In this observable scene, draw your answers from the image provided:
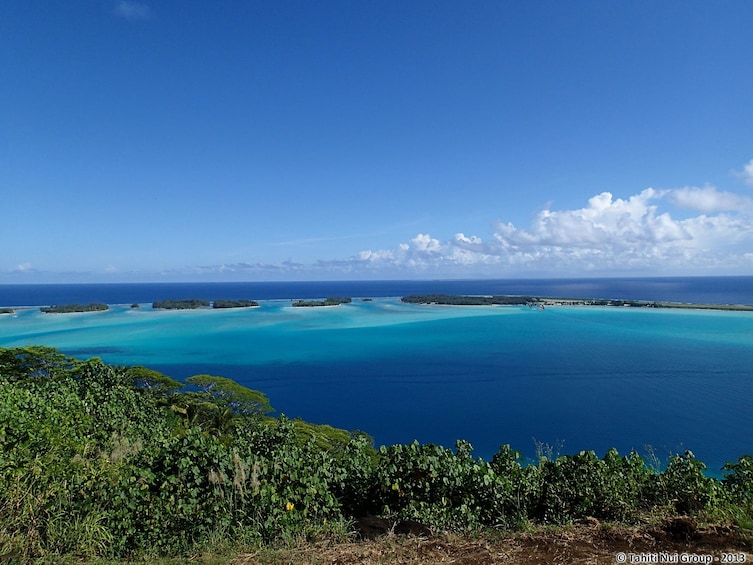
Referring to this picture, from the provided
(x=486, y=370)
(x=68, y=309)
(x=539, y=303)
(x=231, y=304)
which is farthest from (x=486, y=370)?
(x=68, y=309)

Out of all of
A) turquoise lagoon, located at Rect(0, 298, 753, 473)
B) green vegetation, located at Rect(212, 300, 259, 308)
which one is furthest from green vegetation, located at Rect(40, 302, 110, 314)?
green vegetation, located at Rect(212, 300, 259, 308)

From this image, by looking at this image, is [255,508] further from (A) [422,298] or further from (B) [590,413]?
(A) [422,298]

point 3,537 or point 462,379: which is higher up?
point 3,537

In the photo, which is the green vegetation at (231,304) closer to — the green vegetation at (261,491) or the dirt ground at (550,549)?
the green vegetation at (261,491)

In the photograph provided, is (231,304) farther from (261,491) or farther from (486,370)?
(261,491)

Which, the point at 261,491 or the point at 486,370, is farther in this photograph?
the point at 486,370

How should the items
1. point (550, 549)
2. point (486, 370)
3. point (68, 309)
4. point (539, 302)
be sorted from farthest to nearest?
point (539, 302) → point (68, 309) → point (486, 370) → point (550, 549)

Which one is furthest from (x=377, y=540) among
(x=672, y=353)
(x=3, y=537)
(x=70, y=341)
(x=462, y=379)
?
(x=70, y=341)

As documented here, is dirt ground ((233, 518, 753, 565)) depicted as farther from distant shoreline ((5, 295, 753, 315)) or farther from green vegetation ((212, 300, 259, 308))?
green vegetation ((212, 300, 259, 308))
